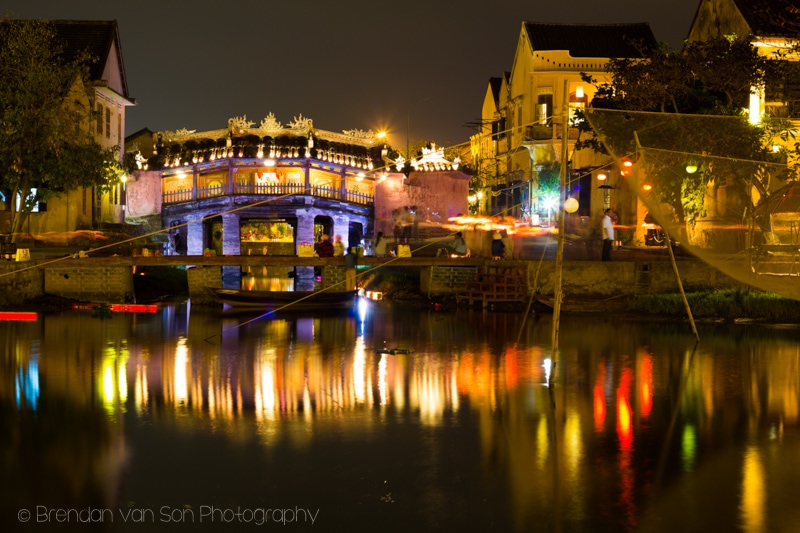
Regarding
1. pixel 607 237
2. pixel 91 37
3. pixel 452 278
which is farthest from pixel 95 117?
pixel 607 237

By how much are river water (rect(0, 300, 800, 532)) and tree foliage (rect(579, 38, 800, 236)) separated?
3482 mm

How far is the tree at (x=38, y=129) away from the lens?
29.8 m

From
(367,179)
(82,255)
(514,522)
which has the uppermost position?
(367,179)

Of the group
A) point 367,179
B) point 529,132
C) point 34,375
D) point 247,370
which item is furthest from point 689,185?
point 367,179

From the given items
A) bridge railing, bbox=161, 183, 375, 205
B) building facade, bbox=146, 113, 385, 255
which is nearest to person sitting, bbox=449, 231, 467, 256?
building facade, bbox=146, 113, 385, 255

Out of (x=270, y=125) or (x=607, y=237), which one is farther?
(x=270, y=125)

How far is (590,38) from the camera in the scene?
149 feet

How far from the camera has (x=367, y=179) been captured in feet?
153

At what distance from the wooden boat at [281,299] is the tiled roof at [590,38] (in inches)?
843

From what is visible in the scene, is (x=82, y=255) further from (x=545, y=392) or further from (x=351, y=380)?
(x=545, y=392)

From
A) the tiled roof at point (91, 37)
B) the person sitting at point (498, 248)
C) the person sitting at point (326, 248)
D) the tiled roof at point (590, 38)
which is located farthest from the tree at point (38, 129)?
the tiled roof at point (590, 38)

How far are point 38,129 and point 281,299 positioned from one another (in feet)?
35.2

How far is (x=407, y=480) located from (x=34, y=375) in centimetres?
888

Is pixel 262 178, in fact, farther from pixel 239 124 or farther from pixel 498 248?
pixel 498 248
